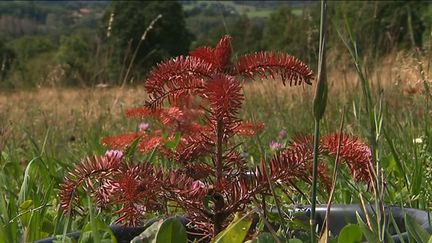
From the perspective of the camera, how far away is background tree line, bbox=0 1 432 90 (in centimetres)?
569

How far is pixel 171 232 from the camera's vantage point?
938 mm

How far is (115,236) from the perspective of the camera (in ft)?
3.85

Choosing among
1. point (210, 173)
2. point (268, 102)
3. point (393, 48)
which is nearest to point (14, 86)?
point (268, 102)

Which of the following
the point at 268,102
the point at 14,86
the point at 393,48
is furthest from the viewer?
the point at 14,86

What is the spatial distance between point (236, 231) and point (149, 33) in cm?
1898

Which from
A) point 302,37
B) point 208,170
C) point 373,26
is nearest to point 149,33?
point 302,37

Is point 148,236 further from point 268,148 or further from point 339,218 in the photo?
point 268,148

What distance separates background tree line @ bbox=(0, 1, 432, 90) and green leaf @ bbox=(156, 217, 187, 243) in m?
3.08

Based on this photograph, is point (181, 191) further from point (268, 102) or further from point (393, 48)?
point (393, 48)

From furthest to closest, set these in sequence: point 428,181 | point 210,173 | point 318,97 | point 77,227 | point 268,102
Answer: point 268,102 → point 77,227 → point 428,181 → point 210,173 → point 318,97

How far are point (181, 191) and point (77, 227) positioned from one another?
69cm

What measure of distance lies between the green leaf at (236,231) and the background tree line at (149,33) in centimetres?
310

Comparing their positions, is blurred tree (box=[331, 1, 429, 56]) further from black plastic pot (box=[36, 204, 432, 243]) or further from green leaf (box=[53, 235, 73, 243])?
green leaf (box=[53, 235, 73, 243])

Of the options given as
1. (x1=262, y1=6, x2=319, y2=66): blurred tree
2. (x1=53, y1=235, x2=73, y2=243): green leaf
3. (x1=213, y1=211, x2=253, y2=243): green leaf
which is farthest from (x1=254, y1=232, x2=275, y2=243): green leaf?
(x1=262, y1=6, x2=319, y2=66): blurred tree
